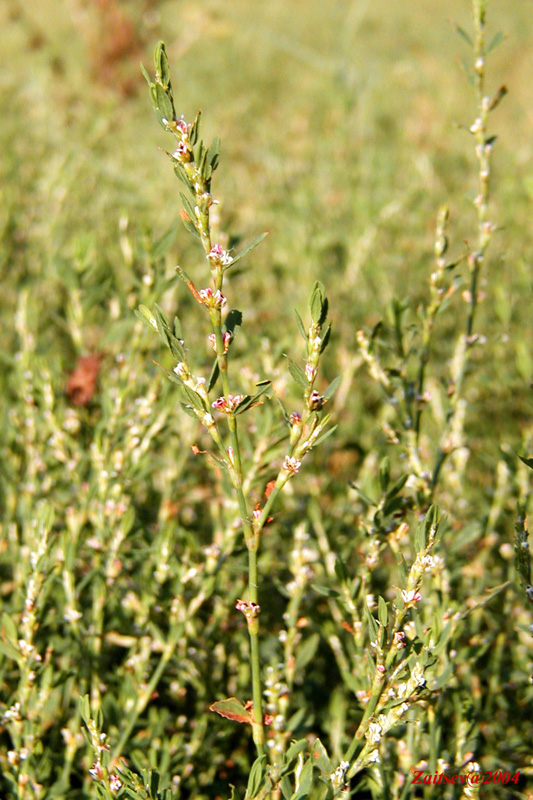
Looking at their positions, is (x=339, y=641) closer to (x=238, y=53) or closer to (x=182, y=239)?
(x=182, y=239)

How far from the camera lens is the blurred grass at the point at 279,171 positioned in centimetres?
283

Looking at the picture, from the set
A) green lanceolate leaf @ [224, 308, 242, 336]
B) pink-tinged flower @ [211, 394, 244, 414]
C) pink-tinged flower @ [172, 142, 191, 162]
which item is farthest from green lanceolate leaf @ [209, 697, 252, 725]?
pink-tinged flower @ [172, 142, 191, 162]

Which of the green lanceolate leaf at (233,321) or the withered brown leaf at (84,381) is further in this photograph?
the withered brown leaf at (84,381)

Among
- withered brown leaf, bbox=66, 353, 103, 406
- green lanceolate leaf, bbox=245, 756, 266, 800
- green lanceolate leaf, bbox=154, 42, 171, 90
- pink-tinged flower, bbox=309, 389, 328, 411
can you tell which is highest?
withered brown leaf, bbox=66, 353, 103, 406

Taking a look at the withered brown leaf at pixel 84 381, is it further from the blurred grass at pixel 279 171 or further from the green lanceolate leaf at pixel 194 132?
the green lanceolate leaf at pixel 194 132

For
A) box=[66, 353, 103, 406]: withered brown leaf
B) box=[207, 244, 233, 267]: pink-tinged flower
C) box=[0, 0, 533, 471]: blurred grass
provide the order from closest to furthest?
1. box=[207, 244, 233, 267]: pink-tinged flower
2. box=[66, 353, 103, 406]: withered brown leaf
3. box=[0, 0, 533, 471]: blurred grass

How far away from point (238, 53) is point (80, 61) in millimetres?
1525

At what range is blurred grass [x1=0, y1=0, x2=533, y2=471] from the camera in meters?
2.83

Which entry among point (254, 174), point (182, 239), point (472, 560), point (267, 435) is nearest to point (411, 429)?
point (267, 435)

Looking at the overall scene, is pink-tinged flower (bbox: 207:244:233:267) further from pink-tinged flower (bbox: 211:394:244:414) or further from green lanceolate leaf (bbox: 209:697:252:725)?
green lanceolate leaf (bbox: 209:697:252:725)

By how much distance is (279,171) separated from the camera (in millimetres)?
4098

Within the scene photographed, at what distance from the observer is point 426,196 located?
3686mm

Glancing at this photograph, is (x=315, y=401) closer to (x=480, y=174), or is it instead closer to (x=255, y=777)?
(x=255, y=777)

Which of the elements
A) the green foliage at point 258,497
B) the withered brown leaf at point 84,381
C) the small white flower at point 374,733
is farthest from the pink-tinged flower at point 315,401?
the withered brown leaf at point 84,381
